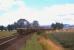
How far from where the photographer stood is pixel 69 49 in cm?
2495

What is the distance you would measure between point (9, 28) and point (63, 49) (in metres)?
86.2

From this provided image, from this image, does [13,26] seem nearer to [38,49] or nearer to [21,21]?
[21,21]

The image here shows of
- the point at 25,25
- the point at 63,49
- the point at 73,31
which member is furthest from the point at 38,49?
the point at 25,25

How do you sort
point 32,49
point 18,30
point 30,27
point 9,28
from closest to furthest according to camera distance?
point 32,49, point 18,30, point 9,28, point 30,27

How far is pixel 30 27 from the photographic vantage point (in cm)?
11738

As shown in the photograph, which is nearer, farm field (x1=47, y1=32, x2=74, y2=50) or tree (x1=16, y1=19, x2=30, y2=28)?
farm field (x1=47, y1=32, x2=74, y2=50)

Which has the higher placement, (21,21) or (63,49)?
(21,21)

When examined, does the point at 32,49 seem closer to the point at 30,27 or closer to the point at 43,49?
the point at 43,49

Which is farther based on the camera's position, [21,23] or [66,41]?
[21,23]

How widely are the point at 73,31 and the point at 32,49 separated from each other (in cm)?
1919

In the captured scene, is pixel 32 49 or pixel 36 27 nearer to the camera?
pixel 32 49

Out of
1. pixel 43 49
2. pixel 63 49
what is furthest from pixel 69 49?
pixel 43 49

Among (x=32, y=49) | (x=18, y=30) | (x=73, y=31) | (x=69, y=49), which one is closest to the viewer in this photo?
(x=32, y=49)

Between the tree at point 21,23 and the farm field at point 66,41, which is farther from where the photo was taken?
the tree at point 21,23
